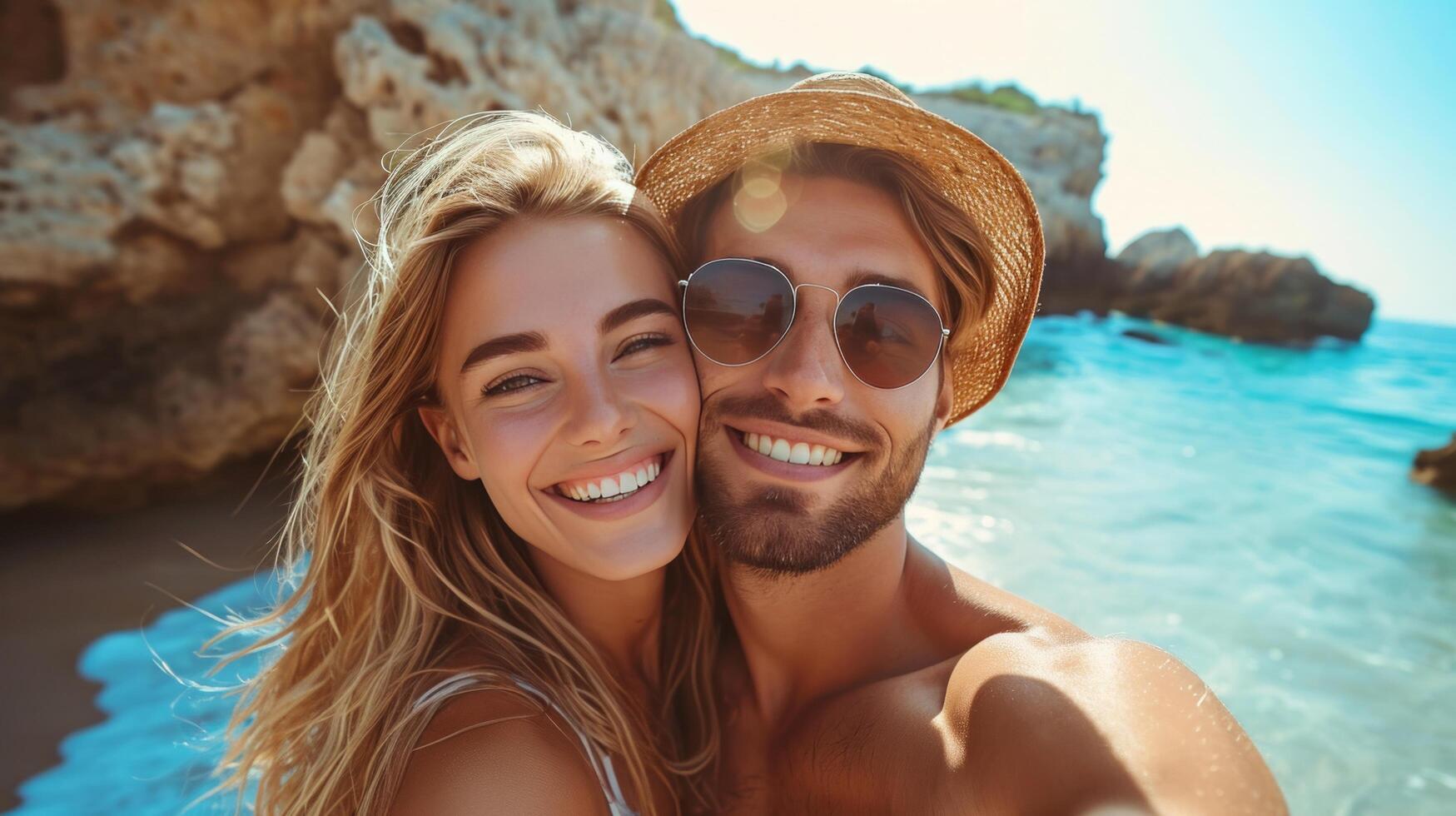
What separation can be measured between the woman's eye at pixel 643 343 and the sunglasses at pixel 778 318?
80mm

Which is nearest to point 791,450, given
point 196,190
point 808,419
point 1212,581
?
point 808,419

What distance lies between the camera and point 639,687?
251 cm

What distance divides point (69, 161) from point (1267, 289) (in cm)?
3119

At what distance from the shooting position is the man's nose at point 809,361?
2146 millimetres

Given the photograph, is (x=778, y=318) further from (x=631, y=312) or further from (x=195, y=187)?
(x=195, y=187)

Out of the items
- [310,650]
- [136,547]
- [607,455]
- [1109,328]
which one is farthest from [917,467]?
[1109,328]

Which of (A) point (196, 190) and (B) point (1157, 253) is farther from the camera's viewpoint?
(B) point (1157, 253)

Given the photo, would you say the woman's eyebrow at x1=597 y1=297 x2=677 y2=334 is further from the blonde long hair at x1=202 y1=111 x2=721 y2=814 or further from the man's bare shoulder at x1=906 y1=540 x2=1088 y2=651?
the man's bare shoulder at x1=906 y1=540 x2=1088 y2=651

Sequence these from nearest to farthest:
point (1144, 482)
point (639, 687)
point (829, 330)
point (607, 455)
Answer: point (607, 455), point (829, 330), point (639, 687), point (1144, 482)

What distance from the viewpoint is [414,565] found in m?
2.26

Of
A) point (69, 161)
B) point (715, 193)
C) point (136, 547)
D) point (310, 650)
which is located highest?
point (69, 161)

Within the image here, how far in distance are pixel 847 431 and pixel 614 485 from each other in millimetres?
696

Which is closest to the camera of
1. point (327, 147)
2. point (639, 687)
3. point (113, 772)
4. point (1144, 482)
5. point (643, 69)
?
point (639, 687)

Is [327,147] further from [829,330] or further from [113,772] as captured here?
[829,330]
